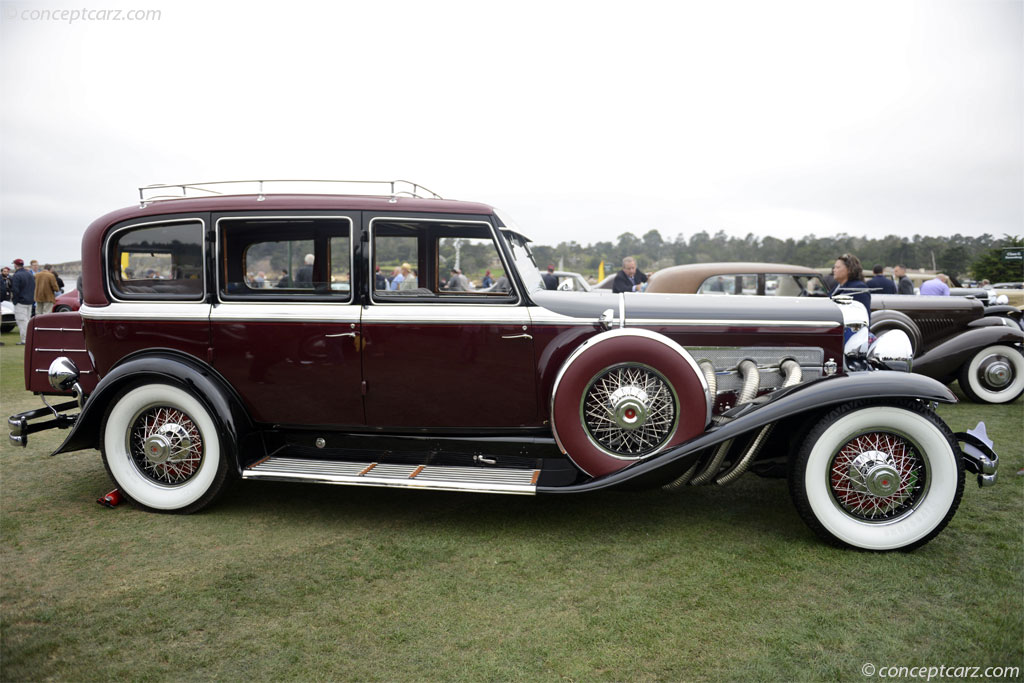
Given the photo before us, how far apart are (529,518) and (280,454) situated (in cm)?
170

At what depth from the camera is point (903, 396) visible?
3.26m

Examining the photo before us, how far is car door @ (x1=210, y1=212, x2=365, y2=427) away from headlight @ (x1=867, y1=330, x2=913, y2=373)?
341 cm

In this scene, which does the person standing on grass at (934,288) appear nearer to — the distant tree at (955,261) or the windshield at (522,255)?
the distant tree at (955,261)

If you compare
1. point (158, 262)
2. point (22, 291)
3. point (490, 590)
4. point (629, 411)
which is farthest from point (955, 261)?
point (22, 291)

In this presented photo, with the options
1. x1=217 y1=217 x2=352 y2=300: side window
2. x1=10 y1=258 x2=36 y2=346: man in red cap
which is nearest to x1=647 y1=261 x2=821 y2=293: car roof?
x1=217 y1=217 x2=352 y2=300: side window

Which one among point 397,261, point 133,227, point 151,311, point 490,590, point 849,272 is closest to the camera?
point 490,590

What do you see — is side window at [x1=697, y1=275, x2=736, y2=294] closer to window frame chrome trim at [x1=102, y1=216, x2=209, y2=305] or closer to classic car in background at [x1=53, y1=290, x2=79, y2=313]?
window frame chrome trim at [x1=102, y1=216, x2=209, y2=305]

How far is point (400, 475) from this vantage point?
12.1 feet

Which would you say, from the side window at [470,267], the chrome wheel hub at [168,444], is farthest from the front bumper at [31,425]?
the side window at [470,267]

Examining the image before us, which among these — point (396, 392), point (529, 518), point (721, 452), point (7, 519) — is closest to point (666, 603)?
point (721, 452)

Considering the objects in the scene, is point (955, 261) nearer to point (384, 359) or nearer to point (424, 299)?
point (424, 299)

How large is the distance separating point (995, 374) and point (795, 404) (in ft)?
19.9

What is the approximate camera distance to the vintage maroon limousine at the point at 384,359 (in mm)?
3670

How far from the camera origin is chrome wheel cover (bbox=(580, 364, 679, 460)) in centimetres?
365
